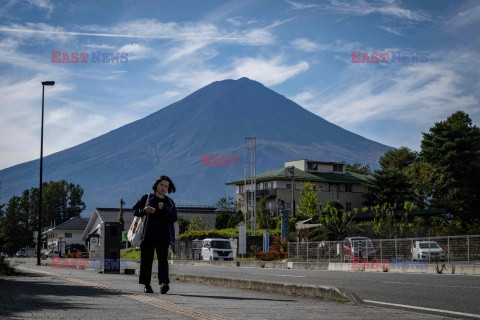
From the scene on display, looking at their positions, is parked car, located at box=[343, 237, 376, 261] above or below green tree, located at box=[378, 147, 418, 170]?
below

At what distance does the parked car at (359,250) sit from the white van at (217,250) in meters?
14.0

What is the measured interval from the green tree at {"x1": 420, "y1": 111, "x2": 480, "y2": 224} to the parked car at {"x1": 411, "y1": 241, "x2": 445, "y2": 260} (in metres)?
46.0

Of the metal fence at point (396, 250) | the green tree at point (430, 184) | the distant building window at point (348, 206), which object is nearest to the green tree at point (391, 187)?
the green tree at point (430, 184)

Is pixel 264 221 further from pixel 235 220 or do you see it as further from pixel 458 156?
pixel 458 156

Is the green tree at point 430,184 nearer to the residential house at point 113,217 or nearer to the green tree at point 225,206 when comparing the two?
the green tree at point 225,206

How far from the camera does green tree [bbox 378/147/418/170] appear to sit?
81812 millimetres

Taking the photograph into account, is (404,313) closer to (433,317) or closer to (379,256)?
(433,317)

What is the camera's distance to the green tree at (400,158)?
81.8 metres

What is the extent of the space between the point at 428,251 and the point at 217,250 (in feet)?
64.6

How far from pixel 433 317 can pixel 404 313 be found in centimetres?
44

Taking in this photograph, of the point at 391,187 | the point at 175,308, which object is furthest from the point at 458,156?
the point at 175,308

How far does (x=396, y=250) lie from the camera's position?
81.3ft

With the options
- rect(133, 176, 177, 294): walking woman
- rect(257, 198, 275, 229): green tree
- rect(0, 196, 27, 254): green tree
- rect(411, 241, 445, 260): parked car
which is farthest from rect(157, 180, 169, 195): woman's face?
rect(0, 196, 27, 254): green tree

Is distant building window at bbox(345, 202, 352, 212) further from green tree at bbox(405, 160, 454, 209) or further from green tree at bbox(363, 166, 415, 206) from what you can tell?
green tree at bbox(405, 160, 454, 209)
